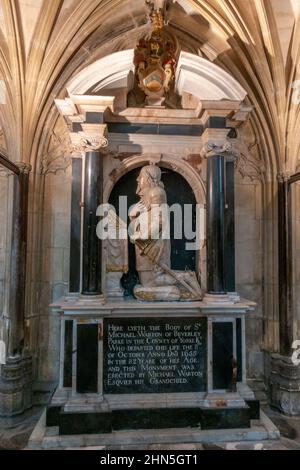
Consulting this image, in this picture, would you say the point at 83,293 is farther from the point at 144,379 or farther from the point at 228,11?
the point at 228,11

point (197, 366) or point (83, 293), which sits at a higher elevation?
point (83, 293)

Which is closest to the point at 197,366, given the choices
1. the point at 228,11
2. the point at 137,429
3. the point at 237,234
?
the point at 137,429

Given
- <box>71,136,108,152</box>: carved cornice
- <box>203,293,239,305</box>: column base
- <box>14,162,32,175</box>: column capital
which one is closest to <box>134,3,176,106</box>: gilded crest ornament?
<box>71,136,108,152</box>: carved cornice

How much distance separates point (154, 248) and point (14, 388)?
2.67 metres

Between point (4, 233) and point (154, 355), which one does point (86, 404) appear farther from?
point (4, 233)

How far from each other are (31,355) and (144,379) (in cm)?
183

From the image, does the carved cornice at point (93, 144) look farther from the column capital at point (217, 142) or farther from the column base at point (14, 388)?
the column base at point (14, 388)

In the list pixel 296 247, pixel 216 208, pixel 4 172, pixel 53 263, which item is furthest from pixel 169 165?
pixel 4 172

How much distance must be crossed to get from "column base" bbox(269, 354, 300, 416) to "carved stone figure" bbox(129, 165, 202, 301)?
1701mm

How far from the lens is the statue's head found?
4.55 metres

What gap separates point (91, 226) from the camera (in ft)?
13.6

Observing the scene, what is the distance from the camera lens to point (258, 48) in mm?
4910

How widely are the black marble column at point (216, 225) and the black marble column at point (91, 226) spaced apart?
141 cm
